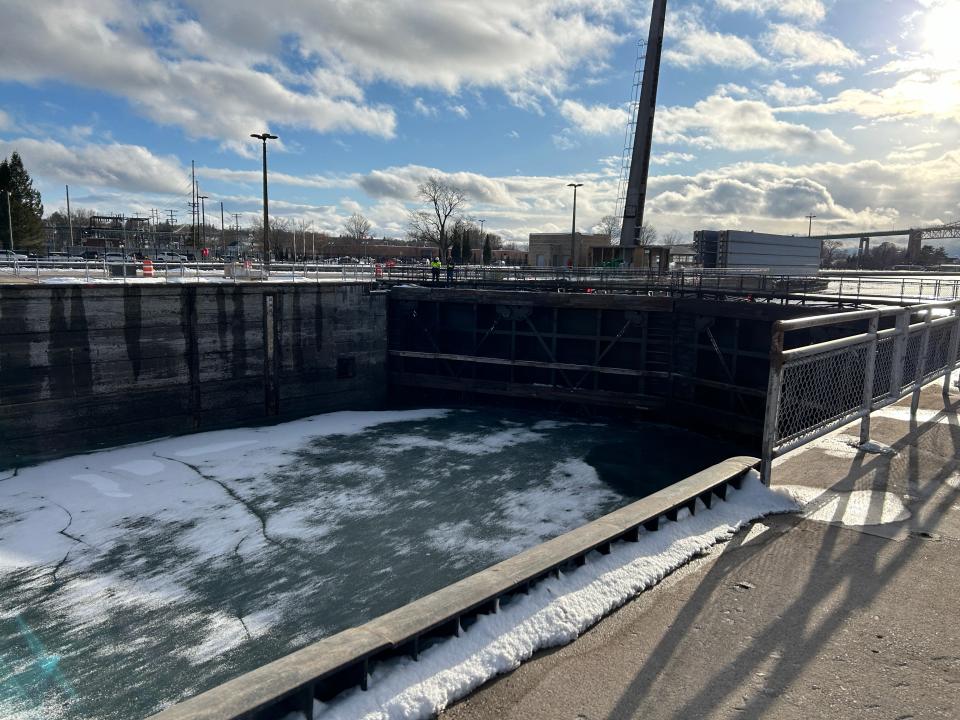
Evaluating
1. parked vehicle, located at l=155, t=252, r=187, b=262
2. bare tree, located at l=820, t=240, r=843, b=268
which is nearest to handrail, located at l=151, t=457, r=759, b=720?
parked vehicle, located at l=155, t=252, r=187, b=262

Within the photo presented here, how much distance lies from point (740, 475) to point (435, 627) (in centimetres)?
351

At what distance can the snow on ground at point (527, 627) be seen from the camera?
3.25m

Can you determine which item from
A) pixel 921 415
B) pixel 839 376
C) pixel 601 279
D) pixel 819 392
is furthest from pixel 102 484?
pixel 601 279

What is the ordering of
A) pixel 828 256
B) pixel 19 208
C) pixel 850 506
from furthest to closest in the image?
pixel 828 256, pixel 19 208, pixel 850 506

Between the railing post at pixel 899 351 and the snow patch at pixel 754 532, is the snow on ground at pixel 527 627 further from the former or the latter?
the railing post at pixel 899 351

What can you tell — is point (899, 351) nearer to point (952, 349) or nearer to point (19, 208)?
point (952, 349)

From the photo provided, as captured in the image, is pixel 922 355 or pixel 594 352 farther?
pixel 594 352

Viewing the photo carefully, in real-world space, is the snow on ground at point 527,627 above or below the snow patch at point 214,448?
above

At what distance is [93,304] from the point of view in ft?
65.0

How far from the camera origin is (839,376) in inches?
275

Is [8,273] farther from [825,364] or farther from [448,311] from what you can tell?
[825,364]

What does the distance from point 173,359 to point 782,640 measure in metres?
21.6

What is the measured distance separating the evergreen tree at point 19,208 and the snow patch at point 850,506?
2829 inches

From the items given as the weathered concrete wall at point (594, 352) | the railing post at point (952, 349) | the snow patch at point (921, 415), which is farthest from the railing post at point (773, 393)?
the weathered concrete wall at point (594, 352)
